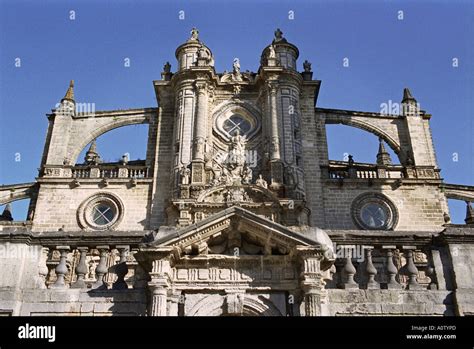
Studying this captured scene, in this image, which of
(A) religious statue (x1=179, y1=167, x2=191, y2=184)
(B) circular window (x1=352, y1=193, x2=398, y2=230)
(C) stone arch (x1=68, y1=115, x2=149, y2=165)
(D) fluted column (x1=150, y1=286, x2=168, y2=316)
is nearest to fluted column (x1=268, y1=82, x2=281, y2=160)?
(A) religious statue (x1=179, y1=167, x2=191, y2=184)

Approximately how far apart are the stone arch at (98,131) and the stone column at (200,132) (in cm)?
343

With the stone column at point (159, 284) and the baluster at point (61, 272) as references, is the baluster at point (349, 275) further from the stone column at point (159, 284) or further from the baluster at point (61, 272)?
the baluster at point (61, 272)

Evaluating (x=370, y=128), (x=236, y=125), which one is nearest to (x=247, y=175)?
(x=236, y=125)

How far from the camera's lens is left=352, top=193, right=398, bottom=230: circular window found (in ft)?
88.6

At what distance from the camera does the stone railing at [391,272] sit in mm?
11195

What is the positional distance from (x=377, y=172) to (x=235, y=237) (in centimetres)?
1826

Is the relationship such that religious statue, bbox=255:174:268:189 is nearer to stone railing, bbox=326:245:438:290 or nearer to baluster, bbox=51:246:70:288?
stone railing, bbox=326:245:438:290

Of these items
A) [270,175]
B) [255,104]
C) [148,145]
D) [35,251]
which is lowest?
[35,251]

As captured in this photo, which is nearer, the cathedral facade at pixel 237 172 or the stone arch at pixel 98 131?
the cathedral facade at pixel 237 172

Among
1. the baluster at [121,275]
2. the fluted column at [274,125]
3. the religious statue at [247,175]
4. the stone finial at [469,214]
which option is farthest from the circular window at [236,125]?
the baluster at [121,275]
